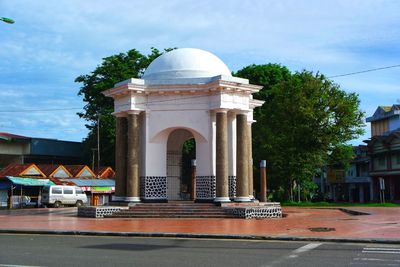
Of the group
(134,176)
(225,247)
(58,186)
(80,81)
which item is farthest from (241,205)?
(80,81)

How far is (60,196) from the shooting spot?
41500 millimetres

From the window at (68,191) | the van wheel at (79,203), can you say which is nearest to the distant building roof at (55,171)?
the window at (68,191)

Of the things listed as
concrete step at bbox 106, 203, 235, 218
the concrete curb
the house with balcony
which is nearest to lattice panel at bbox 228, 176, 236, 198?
concrete step at bbox 106, 203, 235, 218

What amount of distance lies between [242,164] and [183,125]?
3.70 metres

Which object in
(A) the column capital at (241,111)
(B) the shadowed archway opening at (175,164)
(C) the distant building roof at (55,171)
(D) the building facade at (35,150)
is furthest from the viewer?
(D) the building facade at (35,150)

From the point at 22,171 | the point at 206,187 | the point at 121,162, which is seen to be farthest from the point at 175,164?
the point at 22,171

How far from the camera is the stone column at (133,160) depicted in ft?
83.6

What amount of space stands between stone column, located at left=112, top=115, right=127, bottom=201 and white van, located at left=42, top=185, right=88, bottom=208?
16.4m

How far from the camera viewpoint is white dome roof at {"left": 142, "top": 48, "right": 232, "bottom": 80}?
2669 cm

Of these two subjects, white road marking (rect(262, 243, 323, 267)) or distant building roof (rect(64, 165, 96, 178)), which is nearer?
white road marking (rect(262, 243, 323, 267))

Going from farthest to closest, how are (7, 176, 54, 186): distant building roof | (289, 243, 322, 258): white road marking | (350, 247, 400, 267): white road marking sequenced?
(7, 176, 54, 186): distant building roof < (289, 243, 322, 258): white road marking < (350, 247, 400, 267): white road marking

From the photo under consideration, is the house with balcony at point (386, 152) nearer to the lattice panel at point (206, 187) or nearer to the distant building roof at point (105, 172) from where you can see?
the distant building roof at point (105, 172)

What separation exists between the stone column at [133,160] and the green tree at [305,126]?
1737 centimetres

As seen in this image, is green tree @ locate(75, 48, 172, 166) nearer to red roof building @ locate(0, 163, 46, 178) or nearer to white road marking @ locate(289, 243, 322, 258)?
red roof building @ locate(0, 163, 46, 178)
